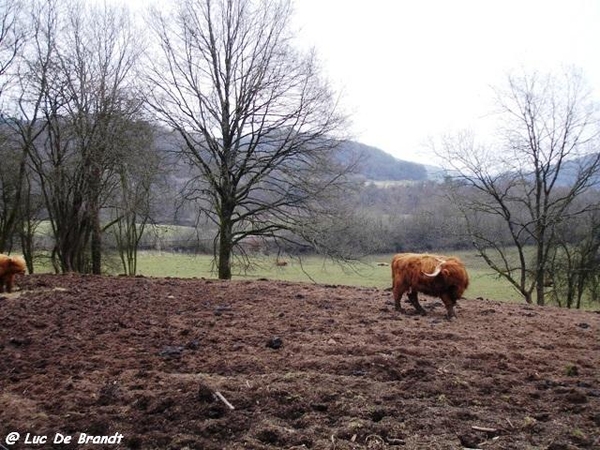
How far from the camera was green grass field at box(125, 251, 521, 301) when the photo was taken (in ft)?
69.7

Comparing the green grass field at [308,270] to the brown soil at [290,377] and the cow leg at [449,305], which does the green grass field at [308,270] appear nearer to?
the cow leg at [449,305]

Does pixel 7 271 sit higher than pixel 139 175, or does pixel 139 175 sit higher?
pixel 139 175

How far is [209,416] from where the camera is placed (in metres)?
4.22

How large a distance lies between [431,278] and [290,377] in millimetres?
4705

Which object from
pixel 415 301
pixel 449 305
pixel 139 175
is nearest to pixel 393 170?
pixel 139 175

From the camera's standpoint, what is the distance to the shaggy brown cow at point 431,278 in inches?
357

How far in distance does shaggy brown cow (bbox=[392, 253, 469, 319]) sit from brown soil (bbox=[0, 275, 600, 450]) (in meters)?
0.62

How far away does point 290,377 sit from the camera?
506 centimetres

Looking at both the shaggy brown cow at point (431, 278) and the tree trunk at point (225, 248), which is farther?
the tree trunk at point (225, 248)

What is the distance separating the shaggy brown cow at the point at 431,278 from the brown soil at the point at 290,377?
0.62 metres

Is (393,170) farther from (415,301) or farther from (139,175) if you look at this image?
(415,301)

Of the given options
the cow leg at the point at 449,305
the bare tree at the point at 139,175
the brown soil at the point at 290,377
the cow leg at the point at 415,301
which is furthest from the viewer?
the bare tree at the point at 139,175

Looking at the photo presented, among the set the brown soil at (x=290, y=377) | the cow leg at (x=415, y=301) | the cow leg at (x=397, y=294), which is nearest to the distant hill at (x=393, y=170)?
the cow leg at (x=415, y=301)

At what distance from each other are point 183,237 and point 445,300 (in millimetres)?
20416
